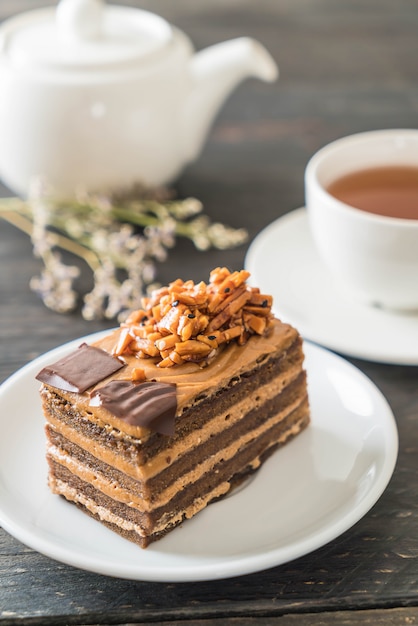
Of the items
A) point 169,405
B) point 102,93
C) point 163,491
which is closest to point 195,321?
point 169,405

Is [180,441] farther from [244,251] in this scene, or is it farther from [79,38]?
[79,38]

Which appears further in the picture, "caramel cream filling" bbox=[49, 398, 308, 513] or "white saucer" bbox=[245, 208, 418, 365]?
"white saucer" bbox=[245, 208, 418, 365]

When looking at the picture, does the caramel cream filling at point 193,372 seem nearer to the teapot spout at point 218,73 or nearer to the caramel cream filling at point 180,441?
the caramel cream filling at point 180,441

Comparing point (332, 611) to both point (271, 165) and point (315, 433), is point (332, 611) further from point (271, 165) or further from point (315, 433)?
point (271, 165)

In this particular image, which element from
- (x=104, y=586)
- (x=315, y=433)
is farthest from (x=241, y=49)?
(x=104, y=586)

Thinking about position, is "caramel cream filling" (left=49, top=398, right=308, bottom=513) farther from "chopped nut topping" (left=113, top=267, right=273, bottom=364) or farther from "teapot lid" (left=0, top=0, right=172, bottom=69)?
"teapot lid" (left=0, top=0, right=172, bottom=69)

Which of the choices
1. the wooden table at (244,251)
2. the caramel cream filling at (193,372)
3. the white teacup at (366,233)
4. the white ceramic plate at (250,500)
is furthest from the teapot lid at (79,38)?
the caramel cream filling at (193,372)

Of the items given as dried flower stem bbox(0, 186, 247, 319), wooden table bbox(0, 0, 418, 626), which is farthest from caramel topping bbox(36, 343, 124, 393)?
dried flower stem bbox(0, 186, 247, 319)
